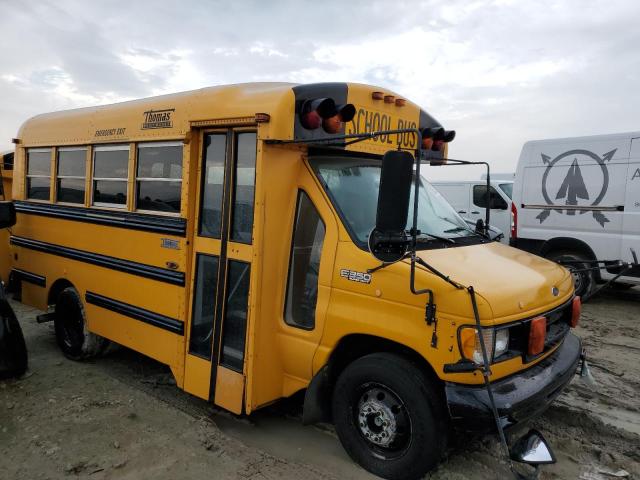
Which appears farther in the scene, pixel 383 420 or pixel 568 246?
pixel 568 246

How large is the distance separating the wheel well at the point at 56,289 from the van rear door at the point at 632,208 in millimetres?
7637

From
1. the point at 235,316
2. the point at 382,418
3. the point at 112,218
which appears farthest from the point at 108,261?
the point at 382,418

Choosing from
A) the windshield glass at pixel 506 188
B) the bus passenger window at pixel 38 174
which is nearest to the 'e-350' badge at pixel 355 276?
the bus passenger window at pixel 38 174

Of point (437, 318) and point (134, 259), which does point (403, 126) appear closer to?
point (437, 318)

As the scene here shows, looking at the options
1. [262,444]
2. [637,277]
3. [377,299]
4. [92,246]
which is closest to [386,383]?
[377,299]

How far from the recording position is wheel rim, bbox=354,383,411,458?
3092 mm

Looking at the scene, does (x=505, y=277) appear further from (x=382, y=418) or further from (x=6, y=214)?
(x=6, y=214)

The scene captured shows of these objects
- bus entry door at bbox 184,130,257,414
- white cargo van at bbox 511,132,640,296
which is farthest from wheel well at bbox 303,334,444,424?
white cargo van at bbox 511,132,640,296

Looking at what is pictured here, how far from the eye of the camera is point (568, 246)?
841cm

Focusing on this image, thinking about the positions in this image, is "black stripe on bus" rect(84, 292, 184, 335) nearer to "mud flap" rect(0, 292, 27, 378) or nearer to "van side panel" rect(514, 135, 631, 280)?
"mud flap" rect(0, 292, 27, 378)

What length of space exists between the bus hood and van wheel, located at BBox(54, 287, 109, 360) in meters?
3.67

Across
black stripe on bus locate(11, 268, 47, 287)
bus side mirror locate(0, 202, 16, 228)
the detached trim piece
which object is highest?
the detached trim piece

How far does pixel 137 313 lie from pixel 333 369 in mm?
1986

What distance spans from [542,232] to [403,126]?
17.8 feet
